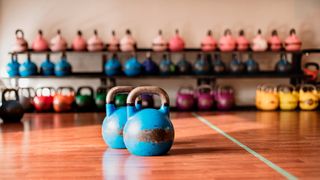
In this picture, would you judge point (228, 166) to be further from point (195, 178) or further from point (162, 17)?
point (162, 17)

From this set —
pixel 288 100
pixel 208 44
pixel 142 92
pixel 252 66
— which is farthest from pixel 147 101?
pixel 142 92

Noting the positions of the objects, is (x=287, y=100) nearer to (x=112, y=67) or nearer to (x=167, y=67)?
(x=167, y=67)

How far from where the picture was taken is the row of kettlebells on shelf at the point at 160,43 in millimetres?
7375

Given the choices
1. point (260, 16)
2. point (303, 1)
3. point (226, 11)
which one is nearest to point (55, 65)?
point (226, 11)

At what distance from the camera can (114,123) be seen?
3816 millimetres

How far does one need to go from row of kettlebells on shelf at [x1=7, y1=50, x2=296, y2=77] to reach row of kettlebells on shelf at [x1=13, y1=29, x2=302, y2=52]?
213 millimetres

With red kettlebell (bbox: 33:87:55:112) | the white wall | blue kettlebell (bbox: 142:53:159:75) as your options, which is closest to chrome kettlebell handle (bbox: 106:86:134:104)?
blue kettlebell (bbox: 142:53:159:75)

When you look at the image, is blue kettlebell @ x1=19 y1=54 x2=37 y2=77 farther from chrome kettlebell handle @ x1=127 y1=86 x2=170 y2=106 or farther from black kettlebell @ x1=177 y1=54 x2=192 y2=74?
chrome kettlebell handle @ x1=127 y1=86 x2=170 y2=106

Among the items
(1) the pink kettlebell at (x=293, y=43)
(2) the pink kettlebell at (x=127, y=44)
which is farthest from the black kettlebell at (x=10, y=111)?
(1) the pink kettlebell at (x=293, y=43)

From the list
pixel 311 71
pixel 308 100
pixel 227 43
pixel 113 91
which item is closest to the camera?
pixel 113 91

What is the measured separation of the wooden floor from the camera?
3.05 metres

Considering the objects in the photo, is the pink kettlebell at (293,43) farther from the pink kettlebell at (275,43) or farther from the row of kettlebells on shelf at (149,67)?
the row of kettlebells on shelf at (149,67)

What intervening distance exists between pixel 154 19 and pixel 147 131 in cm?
472

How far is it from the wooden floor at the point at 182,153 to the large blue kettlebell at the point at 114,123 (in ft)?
0.32
